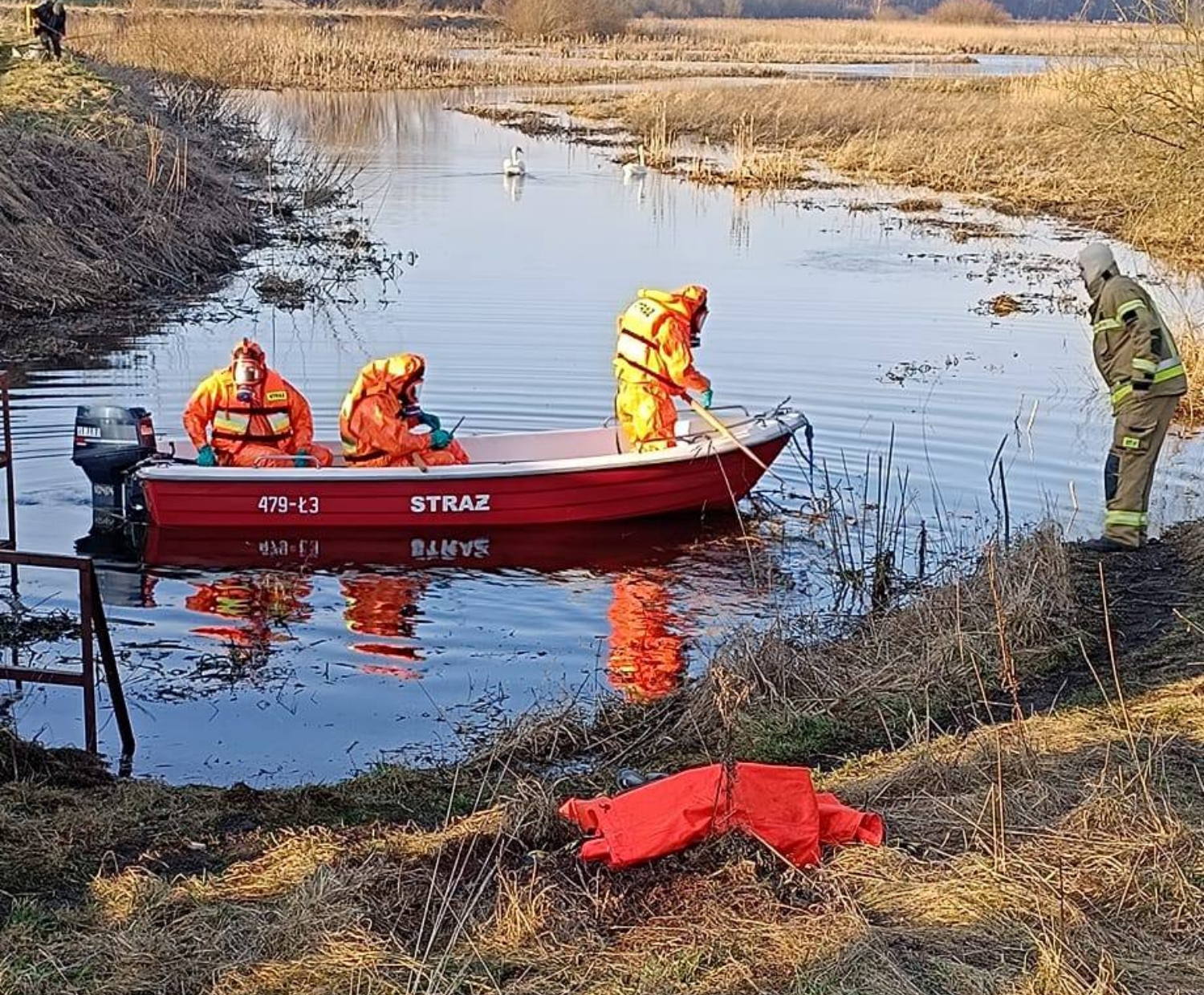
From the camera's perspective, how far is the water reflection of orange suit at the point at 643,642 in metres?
8.58

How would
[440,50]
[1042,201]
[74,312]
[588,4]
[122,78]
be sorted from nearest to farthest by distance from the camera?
[74,312], [1042,201], [122,78], [440,50], [588,4]

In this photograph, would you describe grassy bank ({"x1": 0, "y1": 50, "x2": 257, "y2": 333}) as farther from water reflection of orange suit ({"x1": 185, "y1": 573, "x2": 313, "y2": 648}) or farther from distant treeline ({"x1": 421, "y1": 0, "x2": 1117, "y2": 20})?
distant treeline ({"x1": 421, "y1": 0, "x2": 1117, "y2": 20})

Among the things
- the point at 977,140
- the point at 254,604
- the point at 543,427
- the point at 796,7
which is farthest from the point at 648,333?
the point at 796,7

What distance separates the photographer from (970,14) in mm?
97375

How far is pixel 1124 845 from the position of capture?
5.00m

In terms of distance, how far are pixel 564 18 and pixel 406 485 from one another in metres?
64.9

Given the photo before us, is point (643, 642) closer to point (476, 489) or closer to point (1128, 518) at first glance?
point (476, 489)

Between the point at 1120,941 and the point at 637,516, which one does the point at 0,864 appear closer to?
the point at 1120,941

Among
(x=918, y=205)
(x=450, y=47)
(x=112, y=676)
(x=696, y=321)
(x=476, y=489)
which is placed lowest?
(x=112, y=676)

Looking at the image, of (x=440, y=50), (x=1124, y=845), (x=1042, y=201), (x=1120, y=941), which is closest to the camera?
(x=1120, y=941)

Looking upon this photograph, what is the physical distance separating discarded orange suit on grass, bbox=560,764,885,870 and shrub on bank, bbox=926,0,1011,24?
3905 inches

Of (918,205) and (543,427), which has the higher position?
(918,205)

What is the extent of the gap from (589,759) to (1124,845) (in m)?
2.72

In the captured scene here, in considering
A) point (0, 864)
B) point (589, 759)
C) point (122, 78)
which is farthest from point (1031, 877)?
point (122, 78)
